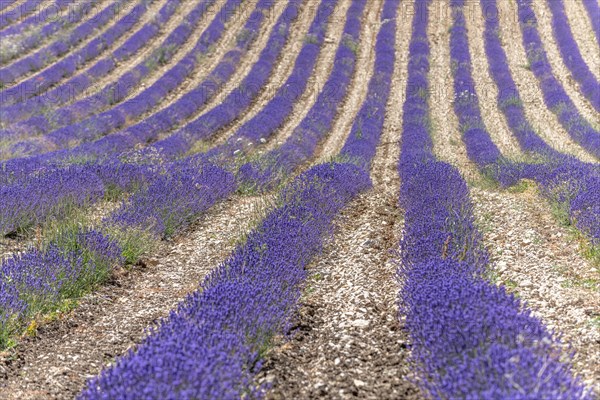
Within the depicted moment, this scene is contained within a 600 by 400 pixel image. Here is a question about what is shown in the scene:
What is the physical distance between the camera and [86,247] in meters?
5.52

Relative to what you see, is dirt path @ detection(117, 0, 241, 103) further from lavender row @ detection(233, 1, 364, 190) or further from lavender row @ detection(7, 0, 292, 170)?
lavender row @ detection(233, 1, 364, 190)

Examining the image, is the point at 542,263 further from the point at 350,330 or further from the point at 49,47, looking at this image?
the point at 49,47

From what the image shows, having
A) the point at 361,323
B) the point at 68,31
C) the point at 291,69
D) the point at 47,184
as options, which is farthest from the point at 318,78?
the point at 361,323

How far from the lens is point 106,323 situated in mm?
4738

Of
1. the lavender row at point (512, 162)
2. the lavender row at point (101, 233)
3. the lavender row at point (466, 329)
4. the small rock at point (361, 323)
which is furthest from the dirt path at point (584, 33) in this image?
the small rock at point (361, 323)

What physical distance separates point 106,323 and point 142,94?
1517 cm

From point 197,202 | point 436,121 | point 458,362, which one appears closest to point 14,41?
point 436,121

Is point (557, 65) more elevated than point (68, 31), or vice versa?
point (68, 31)

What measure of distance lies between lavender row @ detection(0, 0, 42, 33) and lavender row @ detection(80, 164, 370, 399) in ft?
68.7

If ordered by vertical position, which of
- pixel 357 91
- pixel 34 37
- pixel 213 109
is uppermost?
pixel 34 37

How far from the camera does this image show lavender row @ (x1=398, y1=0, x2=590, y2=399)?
2.41m

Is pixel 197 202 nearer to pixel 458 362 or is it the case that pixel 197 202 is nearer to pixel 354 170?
pixel 354 170

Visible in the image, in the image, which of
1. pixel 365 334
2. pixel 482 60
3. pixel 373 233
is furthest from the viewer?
pixel 482 60

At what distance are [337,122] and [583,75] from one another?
358 inches
